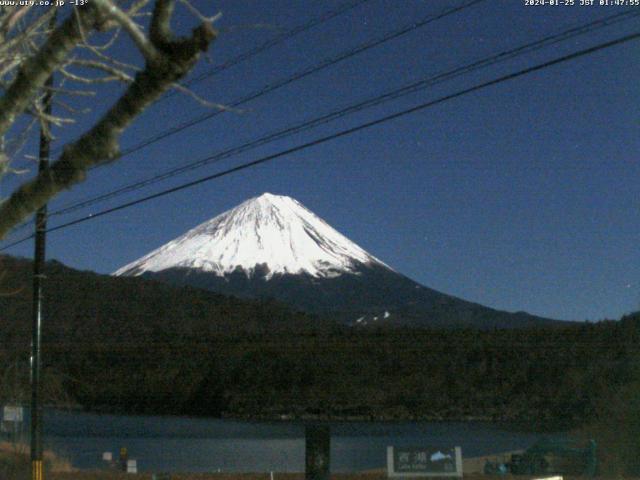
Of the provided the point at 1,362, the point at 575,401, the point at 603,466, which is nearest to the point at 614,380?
the point at 575,401

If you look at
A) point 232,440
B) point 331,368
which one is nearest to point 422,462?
point 232,440

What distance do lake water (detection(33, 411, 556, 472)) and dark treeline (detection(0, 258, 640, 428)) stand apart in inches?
25.2

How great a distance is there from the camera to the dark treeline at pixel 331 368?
34375 mm

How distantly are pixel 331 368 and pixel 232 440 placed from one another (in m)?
6.57

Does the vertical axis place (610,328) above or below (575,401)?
above

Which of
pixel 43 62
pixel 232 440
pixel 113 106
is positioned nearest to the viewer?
pixel 113 106

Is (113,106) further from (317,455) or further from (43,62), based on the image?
(317,455)

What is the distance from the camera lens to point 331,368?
1484 inches

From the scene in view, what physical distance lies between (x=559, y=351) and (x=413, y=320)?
18027 mm

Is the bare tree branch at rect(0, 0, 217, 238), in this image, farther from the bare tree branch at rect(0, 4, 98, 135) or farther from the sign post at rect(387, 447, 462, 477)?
the sign post at rect(387, 447, 462, 477)

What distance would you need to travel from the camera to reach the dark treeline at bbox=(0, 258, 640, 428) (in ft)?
113

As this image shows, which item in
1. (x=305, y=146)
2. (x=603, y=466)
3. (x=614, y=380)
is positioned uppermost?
(x=305, y=146)

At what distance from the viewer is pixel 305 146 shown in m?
A: 13.5

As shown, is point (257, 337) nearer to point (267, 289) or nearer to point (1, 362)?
point (1, 362)
